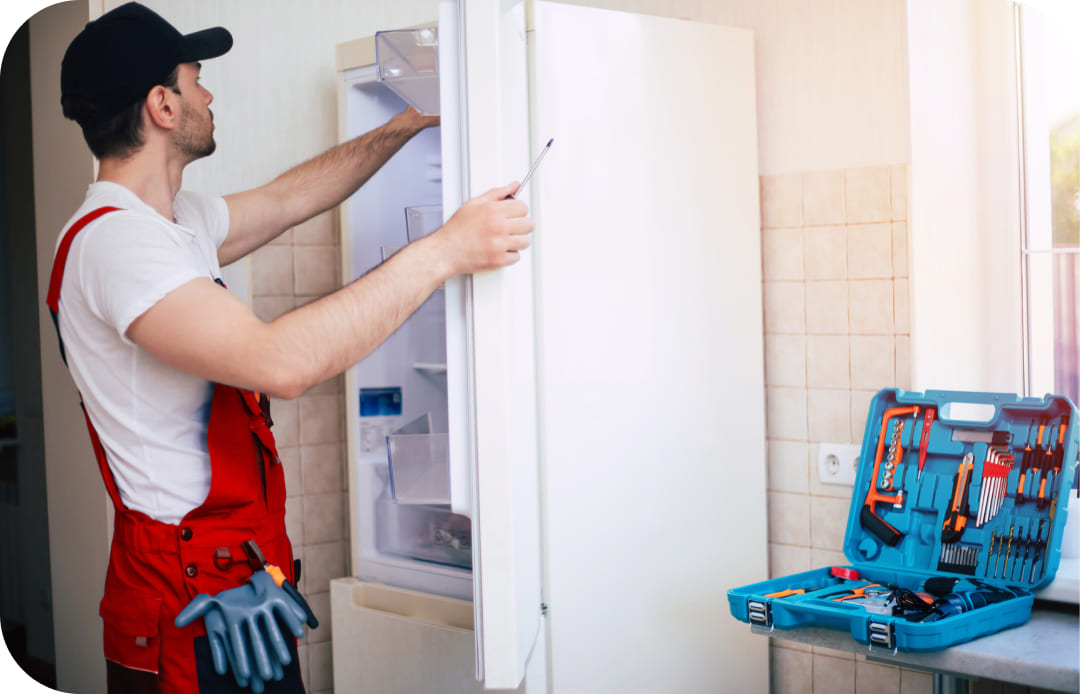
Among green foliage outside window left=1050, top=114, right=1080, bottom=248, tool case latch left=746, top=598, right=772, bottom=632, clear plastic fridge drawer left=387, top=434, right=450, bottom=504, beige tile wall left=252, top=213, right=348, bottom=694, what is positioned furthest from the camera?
beige tile wall left=252, top=213, right=348, bottom=694

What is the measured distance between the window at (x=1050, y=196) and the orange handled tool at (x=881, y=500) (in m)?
0.41

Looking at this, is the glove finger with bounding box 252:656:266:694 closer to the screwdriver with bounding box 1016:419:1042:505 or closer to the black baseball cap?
the black baseball cap

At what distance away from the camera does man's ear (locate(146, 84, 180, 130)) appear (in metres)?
1.47

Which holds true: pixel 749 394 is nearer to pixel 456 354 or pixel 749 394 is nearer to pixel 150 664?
pixel 456 354

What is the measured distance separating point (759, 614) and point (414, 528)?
938 mm

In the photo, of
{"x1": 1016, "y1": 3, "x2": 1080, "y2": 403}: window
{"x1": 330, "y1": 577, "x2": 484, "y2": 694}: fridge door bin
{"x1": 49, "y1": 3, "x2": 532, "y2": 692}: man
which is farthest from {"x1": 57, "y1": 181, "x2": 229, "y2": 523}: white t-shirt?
{"x1": 1016, "y1": 3, "x2": 1080, "y2": 403}: window

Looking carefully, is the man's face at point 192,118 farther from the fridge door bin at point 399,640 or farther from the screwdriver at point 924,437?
the screwdriver at point 924,437

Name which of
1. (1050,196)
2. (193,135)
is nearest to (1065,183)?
(1050,196)

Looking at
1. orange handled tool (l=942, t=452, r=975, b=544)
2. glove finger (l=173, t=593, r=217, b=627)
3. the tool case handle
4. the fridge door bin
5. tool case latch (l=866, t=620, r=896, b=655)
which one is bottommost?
the fridge door bin

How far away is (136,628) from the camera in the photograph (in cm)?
142

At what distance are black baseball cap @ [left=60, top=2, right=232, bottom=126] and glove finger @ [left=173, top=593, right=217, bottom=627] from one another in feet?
2.63

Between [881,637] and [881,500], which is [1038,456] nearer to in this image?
[881,500]

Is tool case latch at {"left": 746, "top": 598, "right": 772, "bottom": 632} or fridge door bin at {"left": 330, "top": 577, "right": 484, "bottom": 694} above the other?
tool case latch at {"left": 746, "top": 598, "right": 772, "bottom": 632}

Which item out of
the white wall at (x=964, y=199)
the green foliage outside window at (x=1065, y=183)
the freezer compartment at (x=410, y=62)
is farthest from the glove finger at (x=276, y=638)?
the green foliage outside window at (x=1065, y=183)
